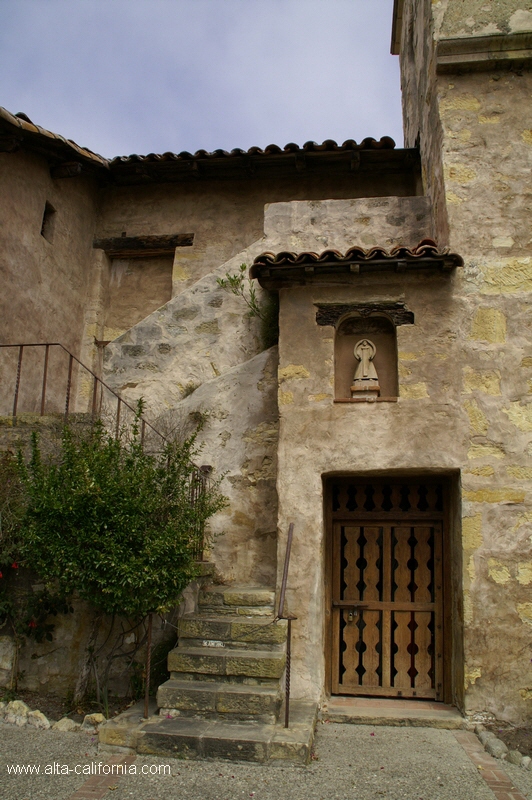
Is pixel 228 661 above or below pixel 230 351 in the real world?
below

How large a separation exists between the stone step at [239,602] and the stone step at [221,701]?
29.9 inches

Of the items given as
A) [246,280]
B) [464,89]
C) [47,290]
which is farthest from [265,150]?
[47,290]

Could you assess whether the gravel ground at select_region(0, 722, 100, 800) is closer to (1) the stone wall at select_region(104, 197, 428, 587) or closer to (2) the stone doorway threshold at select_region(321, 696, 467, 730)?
(2) the stone doorway threshold at select_region(321, 696, 467, 730)

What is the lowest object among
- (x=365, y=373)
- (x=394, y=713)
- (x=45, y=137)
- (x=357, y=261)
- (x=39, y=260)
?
(x=394, y=713)

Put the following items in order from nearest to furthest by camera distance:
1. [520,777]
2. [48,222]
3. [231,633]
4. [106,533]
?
[520,777] → [106,533] → [231,633] → [48,222]

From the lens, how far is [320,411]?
6.00 metres

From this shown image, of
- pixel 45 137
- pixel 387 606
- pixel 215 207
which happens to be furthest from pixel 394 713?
pixel 45 137

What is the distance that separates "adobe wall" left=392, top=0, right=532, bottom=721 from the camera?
5.43m

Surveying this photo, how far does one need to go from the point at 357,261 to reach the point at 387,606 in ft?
11.5

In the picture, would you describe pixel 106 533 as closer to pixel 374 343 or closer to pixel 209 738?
pixel 209 738

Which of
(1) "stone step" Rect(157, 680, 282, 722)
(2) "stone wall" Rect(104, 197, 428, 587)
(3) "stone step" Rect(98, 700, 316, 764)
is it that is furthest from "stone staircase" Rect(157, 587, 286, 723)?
(2) "stone wall" Rect(104, 197, 428, 587)

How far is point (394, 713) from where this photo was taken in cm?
554

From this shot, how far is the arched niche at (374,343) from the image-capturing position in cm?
625

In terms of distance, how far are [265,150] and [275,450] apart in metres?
4.65
